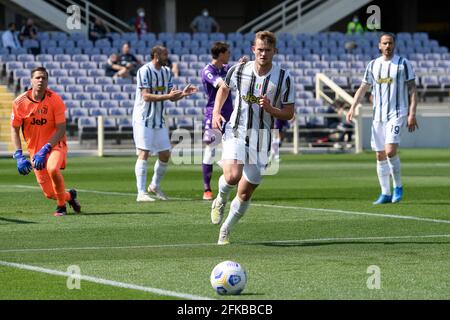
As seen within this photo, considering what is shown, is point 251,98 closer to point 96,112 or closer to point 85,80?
point 96,112

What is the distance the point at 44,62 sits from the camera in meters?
37.5

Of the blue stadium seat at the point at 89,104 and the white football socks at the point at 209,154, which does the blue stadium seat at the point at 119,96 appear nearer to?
the blue stadium seat at the point at 89,104

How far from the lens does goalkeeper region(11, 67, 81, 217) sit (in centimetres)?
1442

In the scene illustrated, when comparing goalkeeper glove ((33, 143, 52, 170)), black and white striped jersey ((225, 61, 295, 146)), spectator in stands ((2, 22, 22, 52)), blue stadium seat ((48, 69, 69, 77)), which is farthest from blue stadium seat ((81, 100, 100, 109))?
black and white striped jersey ((225, 61, 295, 146))

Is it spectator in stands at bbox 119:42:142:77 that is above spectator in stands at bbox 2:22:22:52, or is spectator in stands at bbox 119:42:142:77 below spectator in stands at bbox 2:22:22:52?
below

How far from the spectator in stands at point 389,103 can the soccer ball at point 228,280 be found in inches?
321

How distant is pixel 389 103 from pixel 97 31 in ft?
81.6

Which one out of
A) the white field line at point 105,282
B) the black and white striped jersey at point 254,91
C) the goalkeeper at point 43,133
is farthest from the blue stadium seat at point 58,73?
the white field line at point 105,282

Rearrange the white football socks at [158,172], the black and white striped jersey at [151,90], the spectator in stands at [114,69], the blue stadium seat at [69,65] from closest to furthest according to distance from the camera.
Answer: the black and white striped jersey at [151,90], the white football socks at [158,172], the spectator in stands at [114,69], the blue stadium seat at [69,65]

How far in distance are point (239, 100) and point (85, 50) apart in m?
28.0

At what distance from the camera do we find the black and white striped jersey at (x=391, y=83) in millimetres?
16312

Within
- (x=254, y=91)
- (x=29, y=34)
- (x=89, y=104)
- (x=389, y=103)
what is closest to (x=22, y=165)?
(x=254, y=91)

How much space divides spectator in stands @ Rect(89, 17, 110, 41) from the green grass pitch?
19610 millimetres

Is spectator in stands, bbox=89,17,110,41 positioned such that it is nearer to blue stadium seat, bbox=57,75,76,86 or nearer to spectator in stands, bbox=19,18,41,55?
spectator in stands, bbox=19,18,41,55
